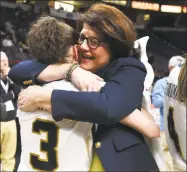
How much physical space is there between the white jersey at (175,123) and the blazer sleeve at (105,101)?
0.13m

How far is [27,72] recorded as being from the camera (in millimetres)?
1661

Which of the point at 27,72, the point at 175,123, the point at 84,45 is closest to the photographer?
the point at 175,123

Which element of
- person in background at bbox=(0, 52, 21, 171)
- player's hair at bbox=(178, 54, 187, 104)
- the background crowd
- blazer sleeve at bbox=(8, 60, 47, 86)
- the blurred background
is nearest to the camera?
player's hair at bbox=(178, 54, 187, 104)

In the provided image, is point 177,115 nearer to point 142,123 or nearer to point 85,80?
point 142,123

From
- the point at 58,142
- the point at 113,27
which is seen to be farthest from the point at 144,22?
the point at 58,142

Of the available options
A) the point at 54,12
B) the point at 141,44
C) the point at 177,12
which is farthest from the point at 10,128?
the point at 177,12

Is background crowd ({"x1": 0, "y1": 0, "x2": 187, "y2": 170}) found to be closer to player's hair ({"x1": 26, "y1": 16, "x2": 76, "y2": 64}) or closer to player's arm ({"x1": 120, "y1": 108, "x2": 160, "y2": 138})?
player's hair ({"x1": 26, "y1": 16, "x2": 76, "y2": 64})

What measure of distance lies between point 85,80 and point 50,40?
233 mm

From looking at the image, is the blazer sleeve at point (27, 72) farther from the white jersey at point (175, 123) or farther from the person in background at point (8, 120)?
the person in background at point (8, 120)

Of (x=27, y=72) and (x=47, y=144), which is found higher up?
(x=27, y=72)

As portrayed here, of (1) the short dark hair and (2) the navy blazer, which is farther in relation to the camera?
(1) the short dark hair

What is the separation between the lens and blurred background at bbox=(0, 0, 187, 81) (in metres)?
15.5

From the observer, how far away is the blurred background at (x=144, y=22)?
15.5 metres

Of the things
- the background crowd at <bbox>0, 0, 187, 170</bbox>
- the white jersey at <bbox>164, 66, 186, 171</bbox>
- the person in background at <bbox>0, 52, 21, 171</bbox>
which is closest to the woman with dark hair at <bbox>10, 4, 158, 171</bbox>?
the white jersey at <bbox>164, 66, 186, 171</bbox>
